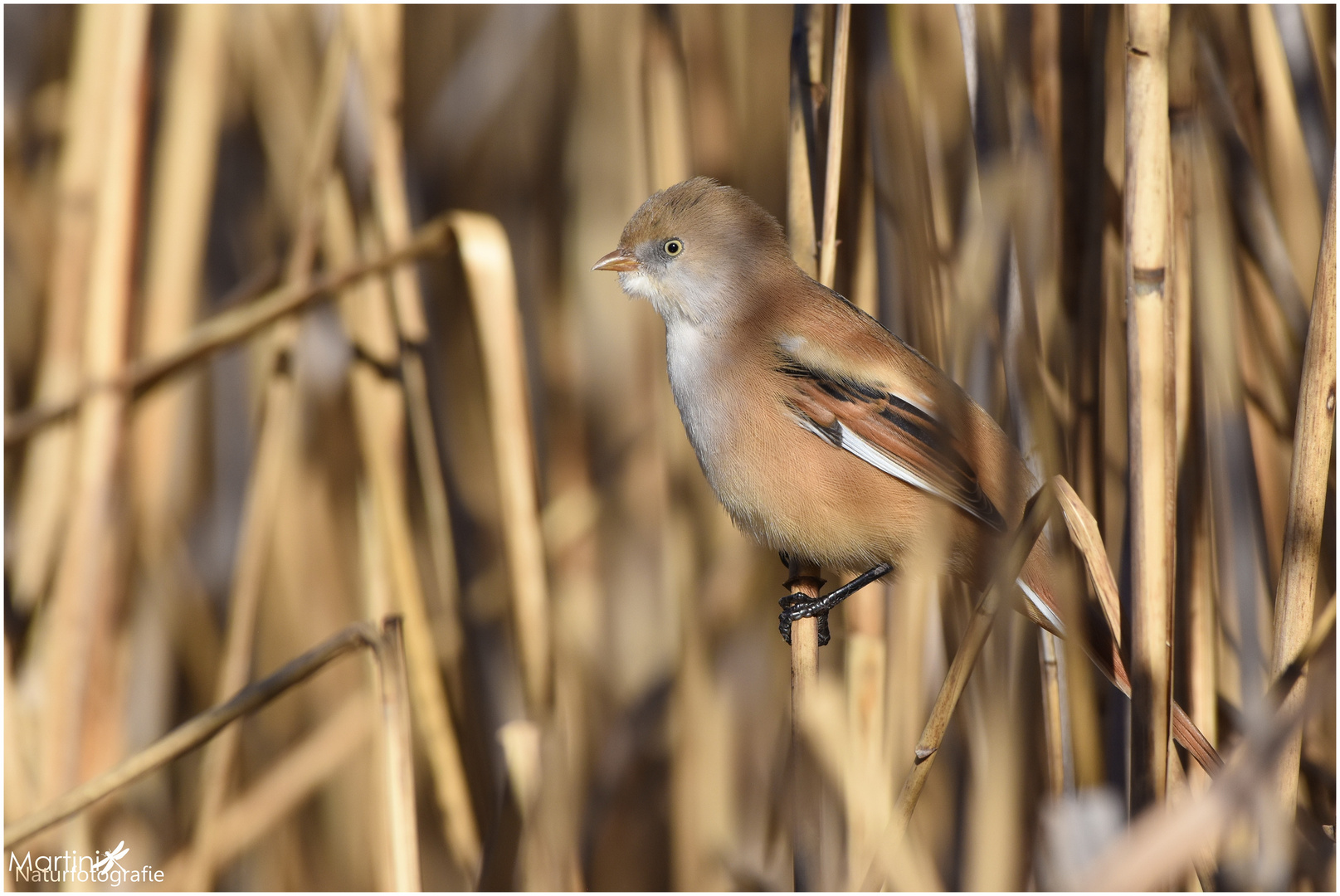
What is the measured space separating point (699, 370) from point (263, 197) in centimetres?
158

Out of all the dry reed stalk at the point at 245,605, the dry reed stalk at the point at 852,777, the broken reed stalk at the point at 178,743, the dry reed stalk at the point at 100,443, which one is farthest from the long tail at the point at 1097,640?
the dry reed stalk at the point at 100,443

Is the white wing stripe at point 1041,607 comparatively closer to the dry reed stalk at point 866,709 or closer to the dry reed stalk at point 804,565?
the dry reed stalk at point 866,709

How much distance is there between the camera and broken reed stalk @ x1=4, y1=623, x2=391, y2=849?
5.02 ft

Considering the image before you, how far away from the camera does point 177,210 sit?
2207 mm

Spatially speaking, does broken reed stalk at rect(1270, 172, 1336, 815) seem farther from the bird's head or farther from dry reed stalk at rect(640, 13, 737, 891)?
dry reed stalk at rect(640, 13, 737, 891)

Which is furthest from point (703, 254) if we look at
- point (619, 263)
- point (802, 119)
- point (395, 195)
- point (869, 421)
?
point (395, 195)

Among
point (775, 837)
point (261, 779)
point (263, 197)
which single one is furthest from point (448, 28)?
point (775, 837)

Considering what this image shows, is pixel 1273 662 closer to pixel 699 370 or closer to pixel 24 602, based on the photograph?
pixel 699 370

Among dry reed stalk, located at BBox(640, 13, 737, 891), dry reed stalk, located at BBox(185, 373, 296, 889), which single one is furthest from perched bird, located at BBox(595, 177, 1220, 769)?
dry reed stalk, located at BBox(185, 373, 296, 889)

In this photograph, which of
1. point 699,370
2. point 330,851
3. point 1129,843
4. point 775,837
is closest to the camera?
point 1129,843

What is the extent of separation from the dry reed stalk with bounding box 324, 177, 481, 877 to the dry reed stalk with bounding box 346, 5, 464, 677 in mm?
59

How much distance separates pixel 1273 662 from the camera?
145 cm

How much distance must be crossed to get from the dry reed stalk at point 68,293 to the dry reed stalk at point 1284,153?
7.39 feet

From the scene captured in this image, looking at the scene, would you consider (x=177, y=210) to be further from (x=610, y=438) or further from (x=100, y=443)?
(x=610, y=438)
